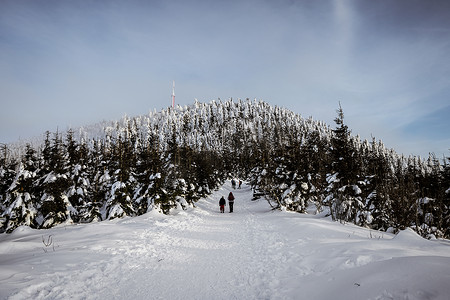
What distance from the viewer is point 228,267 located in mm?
5684

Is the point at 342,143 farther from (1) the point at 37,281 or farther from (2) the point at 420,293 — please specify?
(1) the point at 37,281

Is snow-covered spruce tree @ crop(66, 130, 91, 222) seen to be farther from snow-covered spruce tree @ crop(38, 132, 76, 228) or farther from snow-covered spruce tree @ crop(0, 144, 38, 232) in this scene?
snow-covered spruce tree @ crop(0, 144, 38, 232)

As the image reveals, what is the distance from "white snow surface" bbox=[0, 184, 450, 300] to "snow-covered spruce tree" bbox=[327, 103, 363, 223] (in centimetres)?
428

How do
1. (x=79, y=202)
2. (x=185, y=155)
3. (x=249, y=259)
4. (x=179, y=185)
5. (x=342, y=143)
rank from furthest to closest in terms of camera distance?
(x=185, y=155)
(x=79, y=202)
(x=179, y=185)
(x=342, y=143)
(x=249, y=259)

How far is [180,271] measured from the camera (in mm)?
5523

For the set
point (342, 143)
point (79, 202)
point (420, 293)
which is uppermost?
point (342, 143)

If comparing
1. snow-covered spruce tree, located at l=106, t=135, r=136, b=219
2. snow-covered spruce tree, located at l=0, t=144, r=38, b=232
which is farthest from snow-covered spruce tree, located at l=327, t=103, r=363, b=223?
snow-covered spruce tree, located at l=0, t=144, r=38, b=232

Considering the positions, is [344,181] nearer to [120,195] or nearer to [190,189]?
[190,189]

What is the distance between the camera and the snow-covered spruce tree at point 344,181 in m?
12.3

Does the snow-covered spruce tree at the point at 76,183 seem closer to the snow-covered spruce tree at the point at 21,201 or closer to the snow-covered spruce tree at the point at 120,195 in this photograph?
the snow-covered spruce tree at the point at 21,201

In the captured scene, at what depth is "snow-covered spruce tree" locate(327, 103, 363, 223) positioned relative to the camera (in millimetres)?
12273

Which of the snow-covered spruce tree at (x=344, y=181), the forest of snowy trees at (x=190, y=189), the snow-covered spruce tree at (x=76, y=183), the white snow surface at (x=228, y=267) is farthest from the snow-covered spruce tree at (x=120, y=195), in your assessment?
the snow-covered spruce tree at (x=344, y=181)

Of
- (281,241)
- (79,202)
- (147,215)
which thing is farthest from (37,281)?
(79,202)

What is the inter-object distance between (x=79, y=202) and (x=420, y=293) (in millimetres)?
24144
